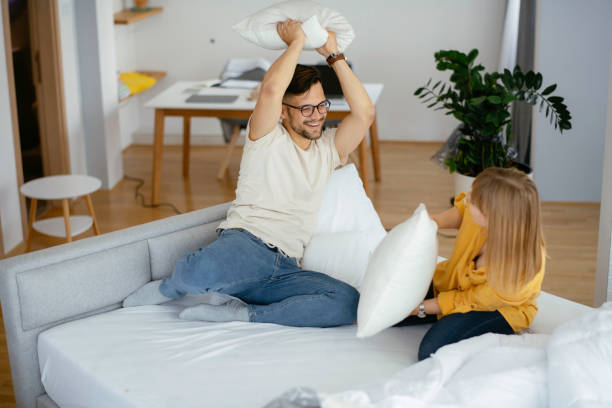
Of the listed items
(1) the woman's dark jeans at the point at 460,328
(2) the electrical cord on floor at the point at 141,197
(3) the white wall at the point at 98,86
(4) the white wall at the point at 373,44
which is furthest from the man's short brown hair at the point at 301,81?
(4) the white wall at the point at 373,44

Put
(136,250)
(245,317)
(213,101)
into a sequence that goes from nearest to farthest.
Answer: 1. (245,317)
2. (136,250)
3. (213,101)

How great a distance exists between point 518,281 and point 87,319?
1.31 metres

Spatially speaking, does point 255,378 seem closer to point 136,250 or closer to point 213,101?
point 136,250

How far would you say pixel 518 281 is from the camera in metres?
1.96

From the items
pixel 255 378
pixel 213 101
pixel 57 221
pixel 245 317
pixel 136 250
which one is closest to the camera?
pixel 255 378

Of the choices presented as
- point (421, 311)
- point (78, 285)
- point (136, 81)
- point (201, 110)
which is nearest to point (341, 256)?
point (421, 311)

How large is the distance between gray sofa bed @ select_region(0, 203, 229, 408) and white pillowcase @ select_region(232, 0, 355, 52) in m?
0.70

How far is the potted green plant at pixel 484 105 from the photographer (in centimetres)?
350

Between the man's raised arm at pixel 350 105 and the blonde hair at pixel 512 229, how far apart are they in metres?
0.68

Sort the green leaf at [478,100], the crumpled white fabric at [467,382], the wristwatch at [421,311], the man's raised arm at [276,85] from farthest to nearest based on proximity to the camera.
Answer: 1. the green leaf at [478,100]
2. the man's raised arm at [276,85]
3. the wristwatch at [421,311]
4. the crumpled white fabric at [467,382]

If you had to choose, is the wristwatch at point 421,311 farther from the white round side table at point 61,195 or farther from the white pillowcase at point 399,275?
the white round side table at point 61,195

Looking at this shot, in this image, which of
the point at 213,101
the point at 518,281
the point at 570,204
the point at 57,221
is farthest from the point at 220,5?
the point at 518,281

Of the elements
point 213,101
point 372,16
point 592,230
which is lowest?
point 592,230

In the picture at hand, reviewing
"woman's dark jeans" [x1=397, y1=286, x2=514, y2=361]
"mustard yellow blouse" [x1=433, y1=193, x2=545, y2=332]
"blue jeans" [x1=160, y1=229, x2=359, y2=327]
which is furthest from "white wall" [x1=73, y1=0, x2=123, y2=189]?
"woman's dark jeans" [x1=397, y1=286, x2=514, y2=361]
